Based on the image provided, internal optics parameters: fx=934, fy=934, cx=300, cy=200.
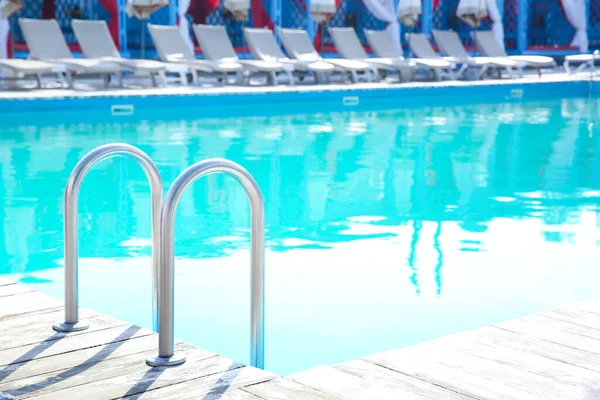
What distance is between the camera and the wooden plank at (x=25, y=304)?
113 inches

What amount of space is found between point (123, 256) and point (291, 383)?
2910mm

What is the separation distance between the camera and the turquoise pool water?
13.6 ft

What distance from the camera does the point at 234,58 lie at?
14180 mm

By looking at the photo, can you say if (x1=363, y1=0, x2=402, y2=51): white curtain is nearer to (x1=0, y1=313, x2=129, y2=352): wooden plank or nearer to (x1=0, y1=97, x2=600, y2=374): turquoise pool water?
(x1=0, y1=97, x2=600, y2=374): turquoise pool water

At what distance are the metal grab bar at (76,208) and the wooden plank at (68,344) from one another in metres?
0.07

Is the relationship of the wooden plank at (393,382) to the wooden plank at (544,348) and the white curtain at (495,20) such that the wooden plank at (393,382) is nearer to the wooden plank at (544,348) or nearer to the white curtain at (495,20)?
the wooden plank at (544,348)

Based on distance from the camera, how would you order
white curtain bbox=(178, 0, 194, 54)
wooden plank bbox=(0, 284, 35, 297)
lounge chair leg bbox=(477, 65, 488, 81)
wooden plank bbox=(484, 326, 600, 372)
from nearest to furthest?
wooden plank bbox=(484, 326, 600, 372), wooden plank bbox=(0, 284, 35, 297), white curtain bbox=(178, 0, 194, 54), lounge chair leg bbox=(477, 65, 488, 81)

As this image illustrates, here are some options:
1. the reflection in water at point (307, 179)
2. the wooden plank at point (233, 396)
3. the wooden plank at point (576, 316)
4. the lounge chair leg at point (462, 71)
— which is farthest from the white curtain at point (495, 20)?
the wooden plank at point (233, 396)

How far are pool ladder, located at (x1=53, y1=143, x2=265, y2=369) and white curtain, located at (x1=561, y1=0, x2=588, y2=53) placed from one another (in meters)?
18.6

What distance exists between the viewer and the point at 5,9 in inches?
492

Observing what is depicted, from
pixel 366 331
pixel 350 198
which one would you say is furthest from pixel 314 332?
pixel 350 198

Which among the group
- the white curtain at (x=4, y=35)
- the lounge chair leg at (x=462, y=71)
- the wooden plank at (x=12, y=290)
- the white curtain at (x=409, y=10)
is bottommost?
the wooden plank at (x=12, y=290)

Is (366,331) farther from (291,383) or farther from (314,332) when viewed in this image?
(291,383)

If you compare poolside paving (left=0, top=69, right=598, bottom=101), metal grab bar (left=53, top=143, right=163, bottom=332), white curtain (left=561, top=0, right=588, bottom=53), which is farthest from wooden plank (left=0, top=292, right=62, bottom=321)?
white curtain (left=561, top=0, right=588, bottom=53)
